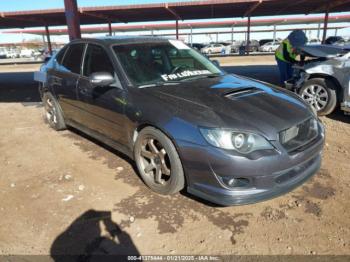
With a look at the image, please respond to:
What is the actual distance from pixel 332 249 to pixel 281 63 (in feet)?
21.3

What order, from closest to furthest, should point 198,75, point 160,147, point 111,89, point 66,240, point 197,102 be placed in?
point 66,240 < point 197,102 < point 160,147 < point 111,89 < point 198,75

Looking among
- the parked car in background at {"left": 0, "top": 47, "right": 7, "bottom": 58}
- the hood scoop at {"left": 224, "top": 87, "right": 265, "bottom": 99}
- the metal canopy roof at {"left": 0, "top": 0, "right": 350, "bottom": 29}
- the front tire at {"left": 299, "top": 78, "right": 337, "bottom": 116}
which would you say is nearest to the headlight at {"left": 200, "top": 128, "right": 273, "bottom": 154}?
the hood scoop at {"left": 224, "top": 87, "right": 265, "bottom": 99}

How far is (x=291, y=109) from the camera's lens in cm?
325

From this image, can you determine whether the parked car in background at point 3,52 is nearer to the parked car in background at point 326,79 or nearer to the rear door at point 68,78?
the rear door at point 68,78

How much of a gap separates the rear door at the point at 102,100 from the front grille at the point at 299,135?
1.78 m

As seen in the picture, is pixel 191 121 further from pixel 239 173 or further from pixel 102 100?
pixel 102 100

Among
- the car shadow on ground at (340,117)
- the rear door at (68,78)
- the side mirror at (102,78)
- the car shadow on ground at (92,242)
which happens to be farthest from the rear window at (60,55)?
the car shadow on ground at (340,117)

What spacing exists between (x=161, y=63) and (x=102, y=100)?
2.92 ft

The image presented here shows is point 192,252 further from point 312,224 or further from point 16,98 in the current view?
point 16,98

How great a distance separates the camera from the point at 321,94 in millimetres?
6129

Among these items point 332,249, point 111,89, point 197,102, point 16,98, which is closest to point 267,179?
point 332,249

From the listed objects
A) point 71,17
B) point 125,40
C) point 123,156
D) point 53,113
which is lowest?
point 123,156

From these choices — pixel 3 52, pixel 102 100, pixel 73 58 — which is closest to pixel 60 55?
pixel 73 58

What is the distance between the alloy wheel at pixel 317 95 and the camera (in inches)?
239
